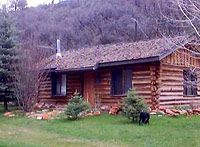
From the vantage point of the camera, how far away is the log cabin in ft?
52.0

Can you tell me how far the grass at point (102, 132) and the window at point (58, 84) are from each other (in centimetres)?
541

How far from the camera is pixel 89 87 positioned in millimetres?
18641

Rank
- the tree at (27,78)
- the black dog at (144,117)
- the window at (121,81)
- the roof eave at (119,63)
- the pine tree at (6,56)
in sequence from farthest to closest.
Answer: the pine tree at (6,56) < the tree at (27,78) < the window at (121,81) < the roof eave at (119,63) < the black dog at (144,117)

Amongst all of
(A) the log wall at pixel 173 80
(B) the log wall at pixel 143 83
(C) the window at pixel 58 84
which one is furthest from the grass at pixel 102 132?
(C) the window at pixel 58 84

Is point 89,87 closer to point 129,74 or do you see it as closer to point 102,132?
point 129,74

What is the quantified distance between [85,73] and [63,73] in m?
1.55

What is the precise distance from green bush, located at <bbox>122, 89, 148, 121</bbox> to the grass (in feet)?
1.30

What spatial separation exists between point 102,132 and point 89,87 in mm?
7140

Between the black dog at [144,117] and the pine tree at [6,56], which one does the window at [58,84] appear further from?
the black dog at [144,117]

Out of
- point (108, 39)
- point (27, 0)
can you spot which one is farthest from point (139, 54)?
point (27, 0)

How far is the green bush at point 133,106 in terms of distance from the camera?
13172mm

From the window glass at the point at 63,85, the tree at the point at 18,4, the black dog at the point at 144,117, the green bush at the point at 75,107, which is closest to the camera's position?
the black dog at the point at 144,117

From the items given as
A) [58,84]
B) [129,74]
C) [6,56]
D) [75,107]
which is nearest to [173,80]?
[129,74]

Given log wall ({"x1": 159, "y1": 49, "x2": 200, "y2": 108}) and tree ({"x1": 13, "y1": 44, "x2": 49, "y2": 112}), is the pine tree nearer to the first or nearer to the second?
tree ({"x1": 13, "y1": 44, "x2": 49, "y2": 112})
